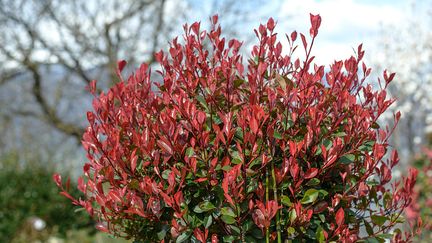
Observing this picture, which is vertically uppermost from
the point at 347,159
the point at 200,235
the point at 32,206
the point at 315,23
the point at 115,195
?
the point at 32,206

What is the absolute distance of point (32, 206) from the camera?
331 inches

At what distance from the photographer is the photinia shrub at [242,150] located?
2.20 metres

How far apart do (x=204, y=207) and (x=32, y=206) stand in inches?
268

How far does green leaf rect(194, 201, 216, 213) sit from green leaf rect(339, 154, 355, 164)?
0.57 metres

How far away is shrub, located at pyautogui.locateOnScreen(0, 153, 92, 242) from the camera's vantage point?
26.9 ft

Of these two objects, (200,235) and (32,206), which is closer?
(200,235)

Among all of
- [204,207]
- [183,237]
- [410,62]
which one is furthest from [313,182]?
[410,62]

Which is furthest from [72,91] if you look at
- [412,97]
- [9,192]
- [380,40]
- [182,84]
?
[182,84]

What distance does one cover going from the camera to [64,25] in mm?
11688

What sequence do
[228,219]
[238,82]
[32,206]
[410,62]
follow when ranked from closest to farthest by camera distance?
[228,219]
[238,82]
[32,206]
[410,62]

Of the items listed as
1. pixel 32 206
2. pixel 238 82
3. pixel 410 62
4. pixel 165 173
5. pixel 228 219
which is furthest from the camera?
pixel 410 62

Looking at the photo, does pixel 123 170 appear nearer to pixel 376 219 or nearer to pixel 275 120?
pixel 275 120

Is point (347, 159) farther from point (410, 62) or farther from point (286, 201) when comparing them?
point (410, 62)

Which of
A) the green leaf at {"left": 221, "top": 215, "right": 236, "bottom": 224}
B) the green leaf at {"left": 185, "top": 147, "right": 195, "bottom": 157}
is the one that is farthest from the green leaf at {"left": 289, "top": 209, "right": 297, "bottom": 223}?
the green leaf at {"left": 185, "top": 147, "right": 195, "bottom": 157}
